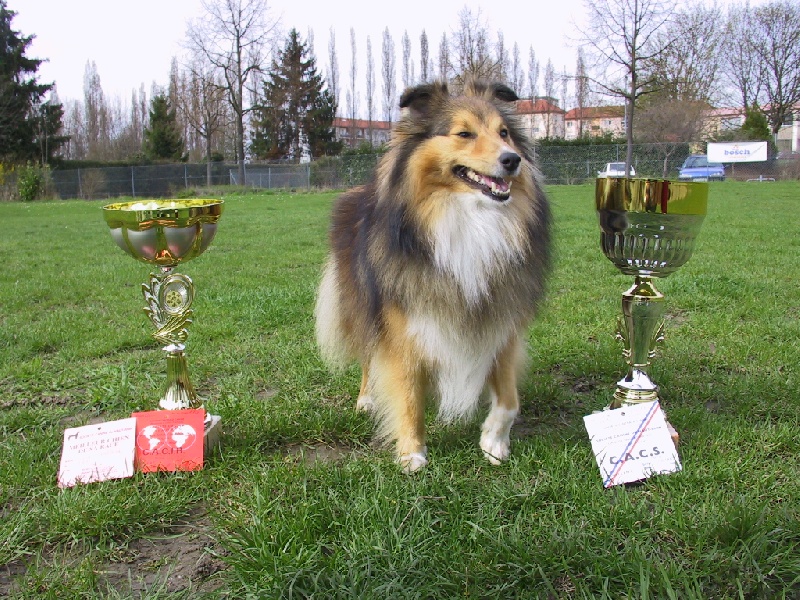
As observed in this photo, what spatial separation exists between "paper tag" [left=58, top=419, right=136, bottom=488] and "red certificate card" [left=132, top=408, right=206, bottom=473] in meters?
0.05

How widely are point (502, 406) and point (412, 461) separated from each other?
50cm

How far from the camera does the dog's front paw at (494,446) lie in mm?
2797

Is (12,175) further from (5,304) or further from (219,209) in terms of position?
(219,209)

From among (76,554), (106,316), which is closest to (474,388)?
(76,554)

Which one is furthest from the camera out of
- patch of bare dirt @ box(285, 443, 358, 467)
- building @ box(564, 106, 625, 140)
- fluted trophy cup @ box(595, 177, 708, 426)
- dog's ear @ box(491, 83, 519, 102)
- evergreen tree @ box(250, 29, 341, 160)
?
evergreen tree @ box(250, 29, 341, 160)

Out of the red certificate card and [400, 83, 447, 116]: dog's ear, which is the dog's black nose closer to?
[400, 83, 447, 116]: dog's ear

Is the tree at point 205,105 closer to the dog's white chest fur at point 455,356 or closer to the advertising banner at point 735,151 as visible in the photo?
the advertising banner at point 735,151

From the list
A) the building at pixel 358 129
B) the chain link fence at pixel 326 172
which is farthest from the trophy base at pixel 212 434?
the building at pixel 358 129

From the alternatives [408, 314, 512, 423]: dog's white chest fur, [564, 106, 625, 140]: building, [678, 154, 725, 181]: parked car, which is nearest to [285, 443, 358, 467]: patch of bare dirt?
[408, 314, 512, 423]: dog's white chest fur

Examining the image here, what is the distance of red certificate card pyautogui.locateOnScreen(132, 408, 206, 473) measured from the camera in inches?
105

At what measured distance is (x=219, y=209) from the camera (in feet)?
9.93

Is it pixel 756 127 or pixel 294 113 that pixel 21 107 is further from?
pixel 756 127

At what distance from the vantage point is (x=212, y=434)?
288 cm

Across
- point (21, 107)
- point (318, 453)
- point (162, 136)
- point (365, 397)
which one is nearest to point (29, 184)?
point (21, 107)
